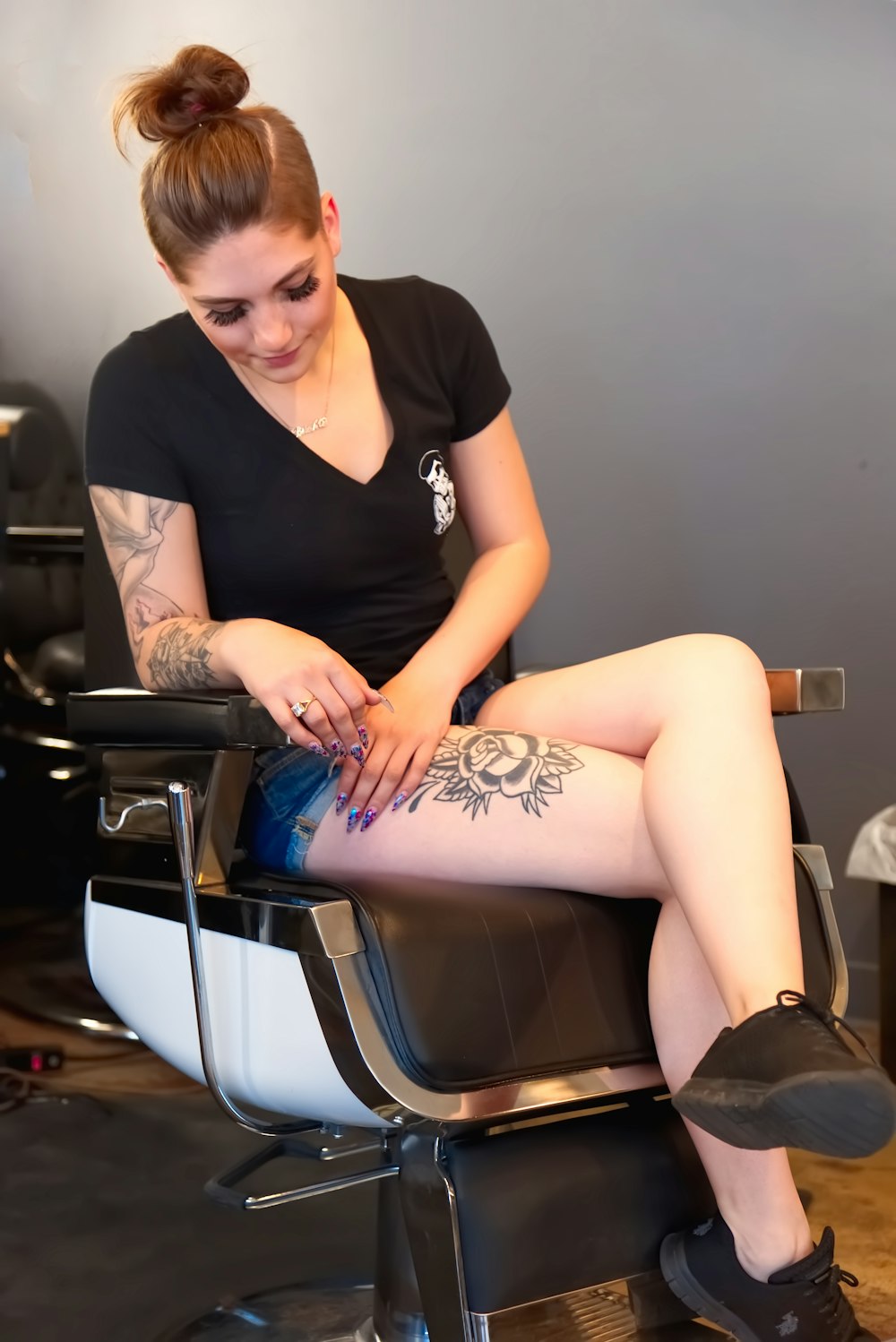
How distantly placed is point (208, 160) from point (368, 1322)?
4.37 ft

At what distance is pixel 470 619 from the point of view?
1.67 meters

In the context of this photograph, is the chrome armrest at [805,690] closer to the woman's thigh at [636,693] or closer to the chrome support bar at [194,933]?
the woman's thigh at [636,693]

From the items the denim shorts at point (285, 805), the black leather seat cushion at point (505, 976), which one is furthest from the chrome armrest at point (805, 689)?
the denim shorts at point (285, 805)

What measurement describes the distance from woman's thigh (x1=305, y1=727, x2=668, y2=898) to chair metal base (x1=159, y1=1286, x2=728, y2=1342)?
41cm

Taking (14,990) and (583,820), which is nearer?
(583,820)

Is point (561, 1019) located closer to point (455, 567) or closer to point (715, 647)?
point (715, 647)

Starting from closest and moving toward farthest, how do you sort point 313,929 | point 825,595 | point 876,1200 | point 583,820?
point 313,929, point 583,820, point 876,1200, point 825,595

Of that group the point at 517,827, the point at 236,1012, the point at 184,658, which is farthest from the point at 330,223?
the point at 236,1012

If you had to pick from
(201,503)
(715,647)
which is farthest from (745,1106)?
(201,503)

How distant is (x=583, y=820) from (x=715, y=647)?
9.1 inches

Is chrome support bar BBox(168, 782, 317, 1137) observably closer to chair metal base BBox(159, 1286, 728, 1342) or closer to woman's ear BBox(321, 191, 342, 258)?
chair metal base BBox(159, 1286, 728, 1342)

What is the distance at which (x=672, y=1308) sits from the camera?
1349 millimetres

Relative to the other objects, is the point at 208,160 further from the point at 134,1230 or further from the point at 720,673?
the point at 134,1230

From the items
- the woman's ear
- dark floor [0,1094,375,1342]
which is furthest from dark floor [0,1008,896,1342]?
the woman's ear
